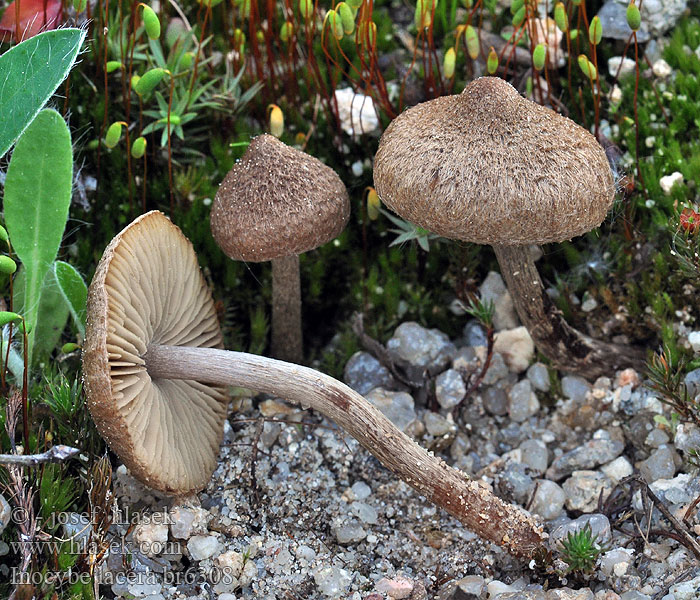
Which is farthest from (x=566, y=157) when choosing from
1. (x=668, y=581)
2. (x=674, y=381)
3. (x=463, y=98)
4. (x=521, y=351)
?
(x=668, y=581)

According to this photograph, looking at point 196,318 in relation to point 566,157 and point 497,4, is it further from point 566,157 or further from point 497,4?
point 497,4

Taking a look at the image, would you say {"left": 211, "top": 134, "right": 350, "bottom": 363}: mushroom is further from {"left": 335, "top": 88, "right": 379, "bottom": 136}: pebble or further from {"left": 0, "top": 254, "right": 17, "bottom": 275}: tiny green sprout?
{"left": 0, "top": 254, "right": 17, "bottom": 275}: tiny green sprout

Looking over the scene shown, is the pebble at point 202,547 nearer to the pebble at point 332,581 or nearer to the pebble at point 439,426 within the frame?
the pebble at point 332,581

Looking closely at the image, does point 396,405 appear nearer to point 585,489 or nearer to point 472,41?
point 585,489

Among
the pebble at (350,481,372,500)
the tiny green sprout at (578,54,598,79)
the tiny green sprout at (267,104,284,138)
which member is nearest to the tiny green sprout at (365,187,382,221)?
the tiny green sprout at (267,104,284,138)

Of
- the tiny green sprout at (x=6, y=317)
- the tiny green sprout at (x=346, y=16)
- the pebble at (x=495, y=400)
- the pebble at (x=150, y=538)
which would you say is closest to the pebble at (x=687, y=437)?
the pebble at (x=495, y=400)

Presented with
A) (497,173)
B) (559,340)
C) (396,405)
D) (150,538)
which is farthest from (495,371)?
(150,538)
